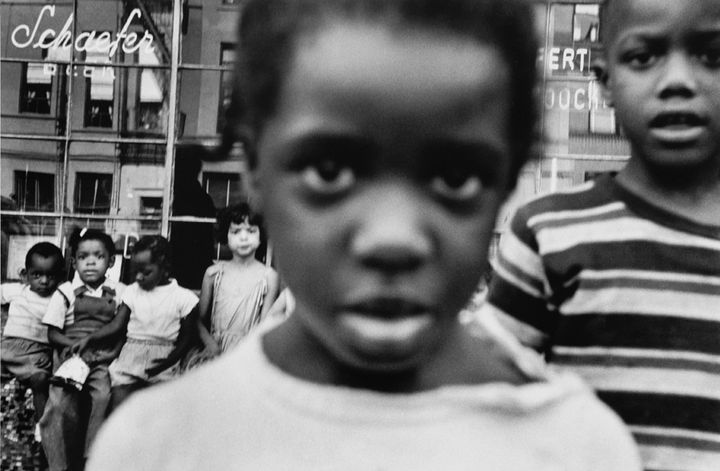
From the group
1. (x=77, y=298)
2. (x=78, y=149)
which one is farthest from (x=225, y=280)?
(x=78, y=149)

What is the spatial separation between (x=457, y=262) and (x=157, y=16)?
534 cm

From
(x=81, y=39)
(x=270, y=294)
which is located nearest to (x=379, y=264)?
(x=270, y=294)

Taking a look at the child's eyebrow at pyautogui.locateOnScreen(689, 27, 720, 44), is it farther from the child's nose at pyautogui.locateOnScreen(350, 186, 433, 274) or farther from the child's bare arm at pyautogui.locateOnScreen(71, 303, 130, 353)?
the child's bare arm at pyautogui.locateOnScreen(71, 303, 130, 353)

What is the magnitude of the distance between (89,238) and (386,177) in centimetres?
450

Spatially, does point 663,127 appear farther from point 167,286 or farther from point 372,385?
point 167,286

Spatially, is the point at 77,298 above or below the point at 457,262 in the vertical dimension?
below

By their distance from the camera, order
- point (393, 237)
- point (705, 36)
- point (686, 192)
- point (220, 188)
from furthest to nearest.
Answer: point (220, 188), point (686, 192), point (705, 36), point (393, 237)

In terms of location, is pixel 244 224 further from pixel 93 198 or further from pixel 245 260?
pixel 93 198

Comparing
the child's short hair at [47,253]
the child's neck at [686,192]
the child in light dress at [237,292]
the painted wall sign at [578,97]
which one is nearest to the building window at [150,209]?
the child's short hair at [47,253]

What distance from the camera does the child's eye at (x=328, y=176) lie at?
2.45ft

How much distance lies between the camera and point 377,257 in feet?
2.37

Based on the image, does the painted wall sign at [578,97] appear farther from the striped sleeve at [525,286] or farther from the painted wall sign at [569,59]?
the striped sleeve at [525,286]

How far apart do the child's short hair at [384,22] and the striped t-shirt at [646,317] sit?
50 centimetres

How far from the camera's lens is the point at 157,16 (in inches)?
225
